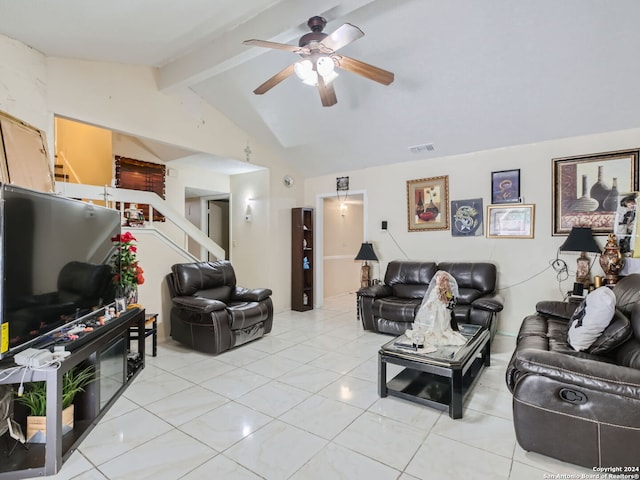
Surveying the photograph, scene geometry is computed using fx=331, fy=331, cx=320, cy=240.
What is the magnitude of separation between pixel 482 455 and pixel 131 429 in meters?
2.20

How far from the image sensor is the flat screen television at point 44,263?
174 centimetres

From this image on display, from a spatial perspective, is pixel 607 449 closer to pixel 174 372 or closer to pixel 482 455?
pixel 482 455

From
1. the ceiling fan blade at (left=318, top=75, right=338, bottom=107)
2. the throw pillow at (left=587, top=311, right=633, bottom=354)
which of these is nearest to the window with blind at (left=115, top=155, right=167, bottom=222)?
the ceiling fan blade at (left=318, top=75, right=338, bottom=107)

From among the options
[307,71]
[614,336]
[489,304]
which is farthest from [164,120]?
[614,336]

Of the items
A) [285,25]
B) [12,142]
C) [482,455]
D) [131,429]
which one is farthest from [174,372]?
[285,25]

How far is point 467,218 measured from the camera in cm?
467

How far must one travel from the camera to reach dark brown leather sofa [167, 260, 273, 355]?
3509 millimetres

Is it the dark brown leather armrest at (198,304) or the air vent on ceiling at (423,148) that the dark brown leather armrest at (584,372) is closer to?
the dark brown leather armrest at (198,304)

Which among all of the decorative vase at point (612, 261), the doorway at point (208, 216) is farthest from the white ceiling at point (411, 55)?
the doorway at point (208, 216)

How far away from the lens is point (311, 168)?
590 centimetres

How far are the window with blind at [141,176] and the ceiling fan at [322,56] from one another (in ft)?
11.2

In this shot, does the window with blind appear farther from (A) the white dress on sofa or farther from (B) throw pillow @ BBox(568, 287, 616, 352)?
(B) throw pillow @ BBox(568, 287, 616, 352)

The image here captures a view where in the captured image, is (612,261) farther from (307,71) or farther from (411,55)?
(307,71)

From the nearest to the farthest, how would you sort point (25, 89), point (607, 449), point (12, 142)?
point (607, 449), point (12, 142), point (25, 89)
